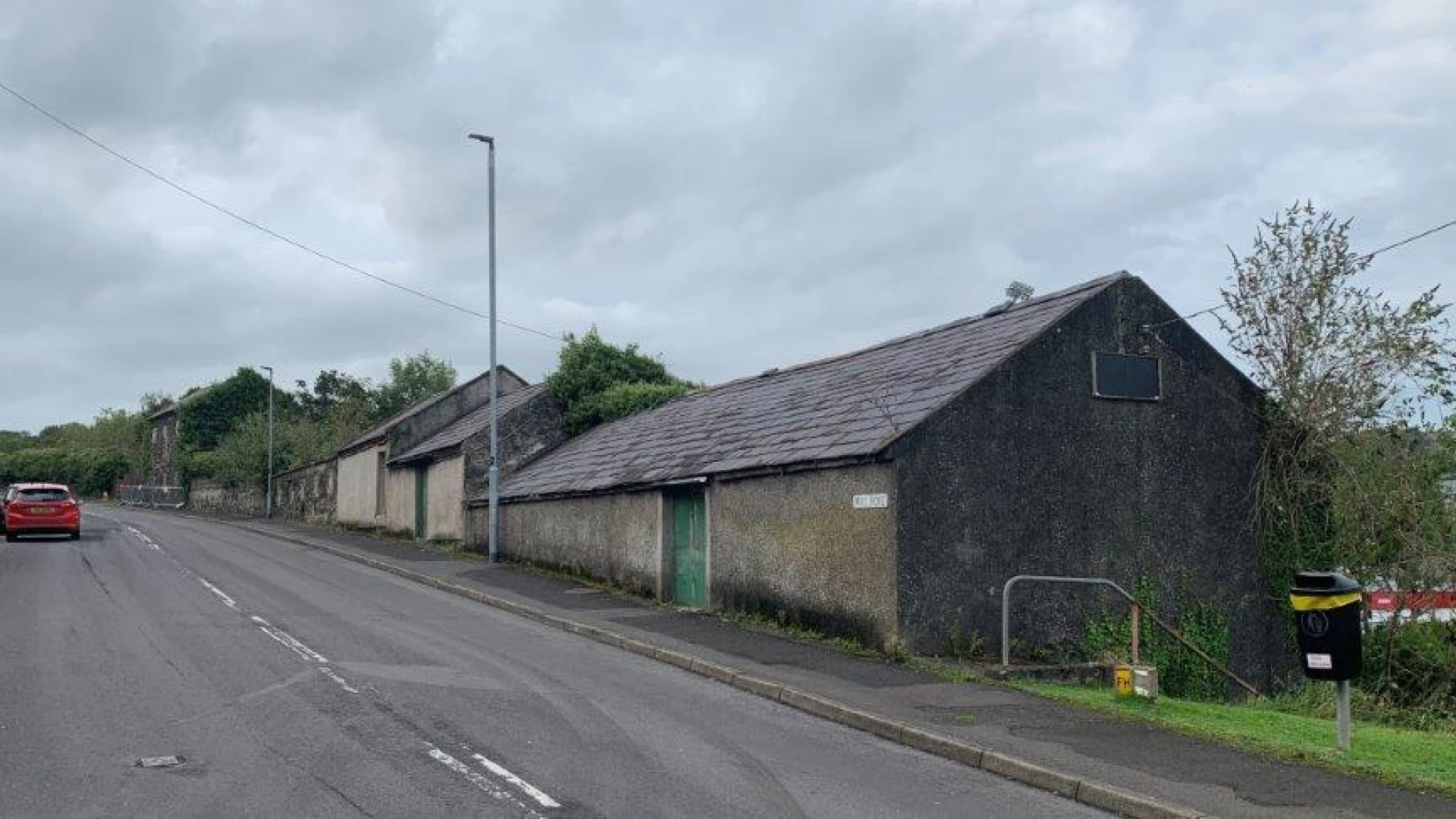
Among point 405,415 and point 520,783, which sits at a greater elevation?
point 405,415

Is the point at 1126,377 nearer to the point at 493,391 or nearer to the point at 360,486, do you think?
the point at 493,391

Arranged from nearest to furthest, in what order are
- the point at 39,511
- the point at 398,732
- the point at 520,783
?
the point at 520,783 → the point at 398,732 → the point at 39,511

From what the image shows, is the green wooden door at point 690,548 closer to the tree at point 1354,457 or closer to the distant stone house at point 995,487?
the distant stone house at point 995,487

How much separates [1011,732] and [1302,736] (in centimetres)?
258

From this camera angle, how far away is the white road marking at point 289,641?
42.1 feet

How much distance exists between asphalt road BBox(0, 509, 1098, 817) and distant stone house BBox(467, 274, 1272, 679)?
9.43 feet

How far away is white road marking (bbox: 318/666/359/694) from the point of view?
11.0m

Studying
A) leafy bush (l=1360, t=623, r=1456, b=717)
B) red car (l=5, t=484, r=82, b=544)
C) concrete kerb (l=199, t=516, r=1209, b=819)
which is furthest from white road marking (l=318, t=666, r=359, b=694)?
red car (l=5, t=484, r=82, b=544)

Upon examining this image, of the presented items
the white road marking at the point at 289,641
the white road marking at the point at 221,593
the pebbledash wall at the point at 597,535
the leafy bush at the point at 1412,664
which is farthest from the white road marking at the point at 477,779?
the leafy bush at the point at 1412,664

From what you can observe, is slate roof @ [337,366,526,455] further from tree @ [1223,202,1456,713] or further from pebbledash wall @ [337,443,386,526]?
tree @ [1223,202,1456,713]

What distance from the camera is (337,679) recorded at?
11523mm

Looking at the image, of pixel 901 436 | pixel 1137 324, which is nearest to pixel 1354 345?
pixel 1137 324

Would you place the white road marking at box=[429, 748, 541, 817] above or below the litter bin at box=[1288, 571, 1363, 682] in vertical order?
below

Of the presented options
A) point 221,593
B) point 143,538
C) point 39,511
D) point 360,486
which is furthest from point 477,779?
point 360,486
